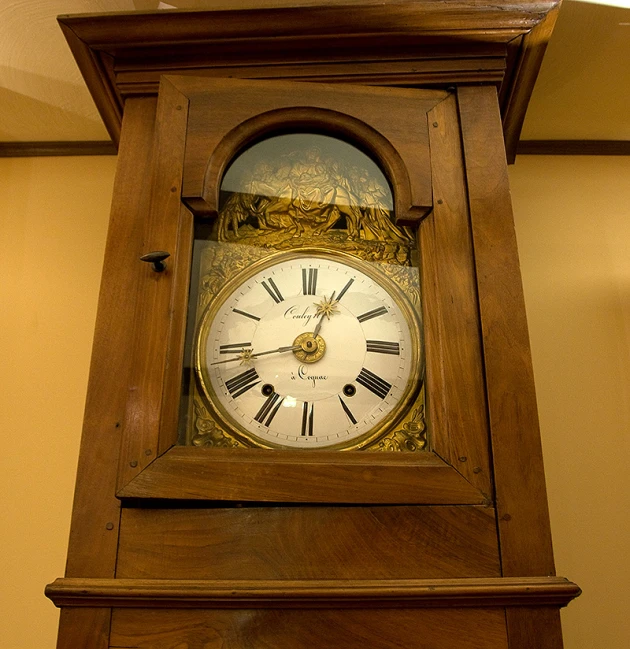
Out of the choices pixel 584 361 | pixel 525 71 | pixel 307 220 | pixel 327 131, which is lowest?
pixel 584 361

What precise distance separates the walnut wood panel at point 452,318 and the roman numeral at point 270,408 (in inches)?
8.4

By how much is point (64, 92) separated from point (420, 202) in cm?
90

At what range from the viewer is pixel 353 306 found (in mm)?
1069

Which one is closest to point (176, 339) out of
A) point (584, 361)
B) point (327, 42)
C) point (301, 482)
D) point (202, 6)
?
point (301, 482)

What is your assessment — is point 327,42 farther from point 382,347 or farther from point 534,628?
point 534,628

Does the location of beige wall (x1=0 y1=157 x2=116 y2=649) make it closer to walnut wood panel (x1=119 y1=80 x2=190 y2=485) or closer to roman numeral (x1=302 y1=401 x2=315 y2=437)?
walnut wood panel (x1=119 y1=80 x2=190 y2=485)

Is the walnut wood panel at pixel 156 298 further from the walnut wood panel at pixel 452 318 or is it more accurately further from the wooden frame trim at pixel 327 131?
the walnut wood panel at pixel 452 318

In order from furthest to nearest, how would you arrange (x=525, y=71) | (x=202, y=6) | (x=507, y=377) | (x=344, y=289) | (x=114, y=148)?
(x=114, y=148), (x=202, y=6), (x=525, y=71), (x=344, y=289), (x=507, y=377)

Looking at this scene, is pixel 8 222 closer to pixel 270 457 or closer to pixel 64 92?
pixel 64 92

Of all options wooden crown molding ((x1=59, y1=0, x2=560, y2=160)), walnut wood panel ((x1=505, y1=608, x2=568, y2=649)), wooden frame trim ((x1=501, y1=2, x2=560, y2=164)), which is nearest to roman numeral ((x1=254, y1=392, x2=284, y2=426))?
walnut wood panel ((x1=505, y1=608, x2=568, y2=649))

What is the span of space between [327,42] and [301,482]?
70 centimetres

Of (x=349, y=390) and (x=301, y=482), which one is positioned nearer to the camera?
(x=301, y=482)

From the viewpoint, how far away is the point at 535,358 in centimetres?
142

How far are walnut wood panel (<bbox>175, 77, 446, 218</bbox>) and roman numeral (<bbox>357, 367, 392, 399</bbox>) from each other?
0.25m
